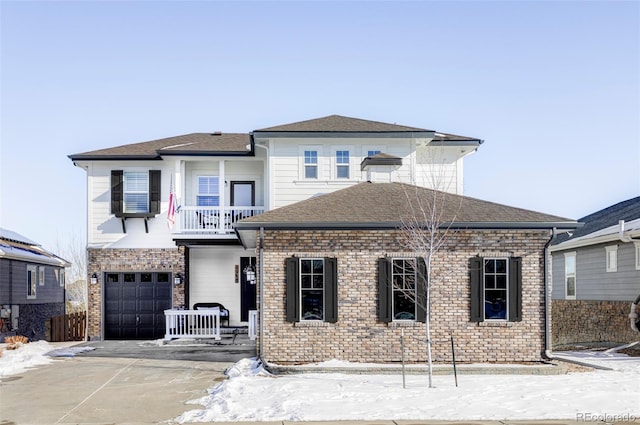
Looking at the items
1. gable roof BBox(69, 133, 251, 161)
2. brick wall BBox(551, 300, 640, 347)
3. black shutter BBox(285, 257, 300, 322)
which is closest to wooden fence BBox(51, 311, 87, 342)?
gable roof BBox(69, 133, 251, 161)

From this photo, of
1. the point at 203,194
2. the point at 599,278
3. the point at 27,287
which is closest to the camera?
the point at 599,278

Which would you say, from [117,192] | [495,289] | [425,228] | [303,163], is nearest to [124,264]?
[117,192]

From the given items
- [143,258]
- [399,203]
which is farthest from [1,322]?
[399,203]

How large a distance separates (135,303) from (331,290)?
1043 cm

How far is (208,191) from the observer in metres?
23.9

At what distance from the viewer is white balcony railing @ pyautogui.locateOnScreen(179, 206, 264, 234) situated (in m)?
22.2

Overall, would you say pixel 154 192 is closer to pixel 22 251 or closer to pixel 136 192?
pixel 136 192

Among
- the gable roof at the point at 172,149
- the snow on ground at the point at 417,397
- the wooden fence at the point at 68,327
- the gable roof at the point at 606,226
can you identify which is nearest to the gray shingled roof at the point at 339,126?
the gable roof at the point at 172,149

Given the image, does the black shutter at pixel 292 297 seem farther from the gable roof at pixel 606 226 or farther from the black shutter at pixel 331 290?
the gable roof at pixel 606 226

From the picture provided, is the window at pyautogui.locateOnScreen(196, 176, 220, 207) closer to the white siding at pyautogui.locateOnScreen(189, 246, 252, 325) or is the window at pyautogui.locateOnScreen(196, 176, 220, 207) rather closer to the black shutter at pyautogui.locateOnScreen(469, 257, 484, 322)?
the white siding at pyautogui.locateOnScreen(189, 246, 252, 325)

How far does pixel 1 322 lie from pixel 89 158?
652 centimetres

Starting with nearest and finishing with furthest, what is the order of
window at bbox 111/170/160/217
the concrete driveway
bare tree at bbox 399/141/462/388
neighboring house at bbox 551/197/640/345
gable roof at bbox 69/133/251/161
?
the concrete driveway → bare tree at bbox 399/141/462/388 → neighboring house at bbox 551/197/640/345 → gable roof at bbox 69/133/251/161 → window at bbox 111/170/160/217

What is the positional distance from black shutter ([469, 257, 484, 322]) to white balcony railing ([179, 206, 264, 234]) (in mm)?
8699

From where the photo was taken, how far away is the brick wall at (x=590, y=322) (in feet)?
67.9
